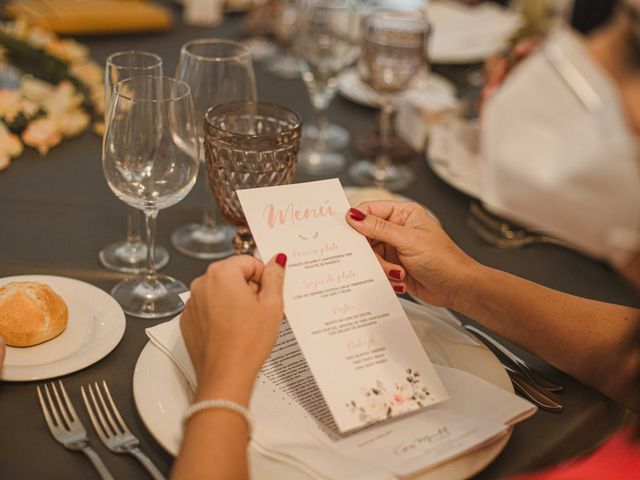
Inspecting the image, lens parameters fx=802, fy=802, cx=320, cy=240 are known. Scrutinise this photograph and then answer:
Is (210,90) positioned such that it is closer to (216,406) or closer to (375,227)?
(375,227)

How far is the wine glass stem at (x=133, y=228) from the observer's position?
136cm

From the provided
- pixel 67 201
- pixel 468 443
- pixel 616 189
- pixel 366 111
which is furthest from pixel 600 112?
pixel 366 111

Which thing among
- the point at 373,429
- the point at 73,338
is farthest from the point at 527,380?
the point at 73,338

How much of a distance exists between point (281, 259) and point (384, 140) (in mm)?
940

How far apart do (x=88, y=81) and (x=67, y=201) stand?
504 mm

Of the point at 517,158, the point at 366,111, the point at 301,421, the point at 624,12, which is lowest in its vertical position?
the point at 366,111

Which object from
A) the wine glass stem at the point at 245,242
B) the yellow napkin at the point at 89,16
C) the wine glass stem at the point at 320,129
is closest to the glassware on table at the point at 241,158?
the wine glass stem at the point at 245,242

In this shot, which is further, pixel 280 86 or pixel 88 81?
pixel 280 86

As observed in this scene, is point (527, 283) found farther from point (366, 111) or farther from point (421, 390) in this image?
point (366, 111)

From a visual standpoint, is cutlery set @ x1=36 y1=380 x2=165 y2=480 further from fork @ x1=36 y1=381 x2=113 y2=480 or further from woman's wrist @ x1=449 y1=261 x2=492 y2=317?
woman's wrist @ x1=449 y1=261 x2=492 y2=317

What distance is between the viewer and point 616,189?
0.65 m

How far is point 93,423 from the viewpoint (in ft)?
3.06

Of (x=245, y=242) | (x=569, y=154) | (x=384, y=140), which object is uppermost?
(x=569, y=154)

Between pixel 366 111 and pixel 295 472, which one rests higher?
pixel 295 472
